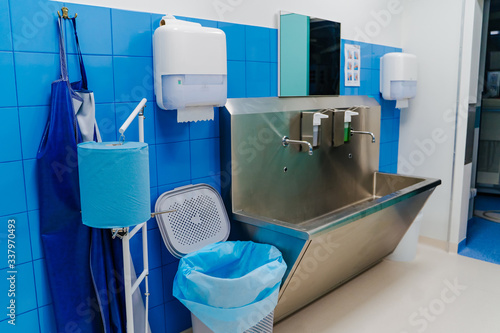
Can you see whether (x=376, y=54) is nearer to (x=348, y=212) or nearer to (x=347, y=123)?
(x=347, y=123)

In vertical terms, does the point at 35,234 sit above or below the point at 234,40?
below

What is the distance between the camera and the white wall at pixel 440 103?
10.7 feet

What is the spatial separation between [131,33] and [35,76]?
0.45 metres

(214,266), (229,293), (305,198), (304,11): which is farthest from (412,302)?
(304,11)

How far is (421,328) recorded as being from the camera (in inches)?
92.1

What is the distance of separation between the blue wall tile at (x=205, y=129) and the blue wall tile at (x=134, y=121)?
222 millimetres

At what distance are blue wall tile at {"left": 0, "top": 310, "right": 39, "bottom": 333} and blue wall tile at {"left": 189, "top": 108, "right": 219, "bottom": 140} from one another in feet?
3.39

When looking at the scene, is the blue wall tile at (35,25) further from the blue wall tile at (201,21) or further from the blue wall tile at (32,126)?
the blue wall tile at (201,21)

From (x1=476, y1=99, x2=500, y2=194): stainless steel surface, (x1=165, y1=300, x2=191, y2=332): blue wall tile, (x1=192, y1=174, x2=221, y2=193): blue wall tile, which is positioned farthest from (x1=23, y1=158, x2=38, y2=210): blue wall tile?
(x1=476, y1=99, x2=500, y2=194): stainless steel surface

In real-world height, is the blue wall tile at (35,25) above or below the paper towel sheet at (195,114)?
above

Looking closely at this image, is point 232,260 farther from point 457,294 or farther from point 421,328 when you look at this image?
point 457,294

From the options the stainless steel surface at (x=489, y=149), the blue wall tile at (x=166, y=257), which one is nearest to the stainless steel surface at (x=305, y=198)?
the blue wall tile at (x=166, y=257)

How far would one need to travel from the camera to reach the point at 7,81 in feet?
5.05

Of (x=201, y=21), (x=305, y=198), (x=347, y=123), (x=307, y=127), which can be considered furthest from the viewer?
(x=347, y=123)
